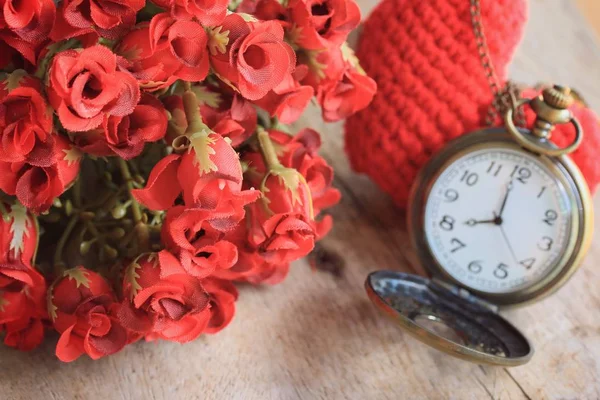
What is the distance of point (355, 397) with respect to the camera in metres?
0.53

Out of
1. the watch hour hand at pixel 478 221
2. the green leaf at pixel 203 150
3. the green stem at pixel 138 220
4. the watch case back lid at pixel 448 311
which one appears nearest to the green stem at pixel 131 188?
the green stem at pixel 138 220

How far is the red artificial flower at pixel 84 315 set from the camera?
17.9 inches

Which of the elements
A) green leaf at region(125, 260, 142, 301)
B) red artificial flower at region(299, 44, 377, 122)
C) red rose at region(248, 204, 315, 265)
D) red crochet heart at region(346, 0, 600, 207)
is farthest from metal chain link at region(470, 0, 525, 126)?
green leaf at region(125, 260, 142, 301)

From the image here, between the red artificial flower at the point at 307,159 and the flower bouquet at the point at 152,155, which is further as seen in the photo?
the red artificial flower at the point at 307,159

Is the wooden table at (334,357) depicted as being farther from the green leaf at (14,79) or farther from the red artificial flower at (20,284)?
the green leaf at (14,79)

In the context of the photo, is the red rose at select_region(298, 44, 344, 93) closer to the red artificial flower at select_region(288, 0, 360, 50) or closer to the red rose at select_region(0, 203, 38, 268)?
the red artificial flower at select_region(288, 0, 360, 50)

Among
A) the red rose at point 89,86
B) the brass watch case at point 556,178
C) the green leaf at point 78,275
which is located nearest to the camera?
the red rose at point 89,86

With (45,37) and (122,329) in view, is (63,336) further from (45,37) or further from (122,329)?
(45,37)

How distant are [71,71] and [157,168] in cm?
8

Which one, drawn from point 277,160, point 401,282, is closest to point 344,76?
point 277,160

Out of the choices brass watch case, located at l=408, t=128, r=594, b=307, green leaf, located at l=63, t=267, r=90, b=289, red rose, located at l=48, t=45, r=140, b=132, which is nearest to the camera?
red rose, located at l=48, t=45, r=140, b=132

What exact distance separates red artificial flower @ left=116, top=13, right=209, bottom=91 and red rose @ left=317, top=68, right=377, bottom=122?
0.14 m

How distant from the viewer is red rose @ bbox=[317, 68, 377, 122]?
1.75 feet

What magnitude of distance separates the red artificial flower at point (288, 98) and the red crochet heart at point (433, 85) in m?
0.16
